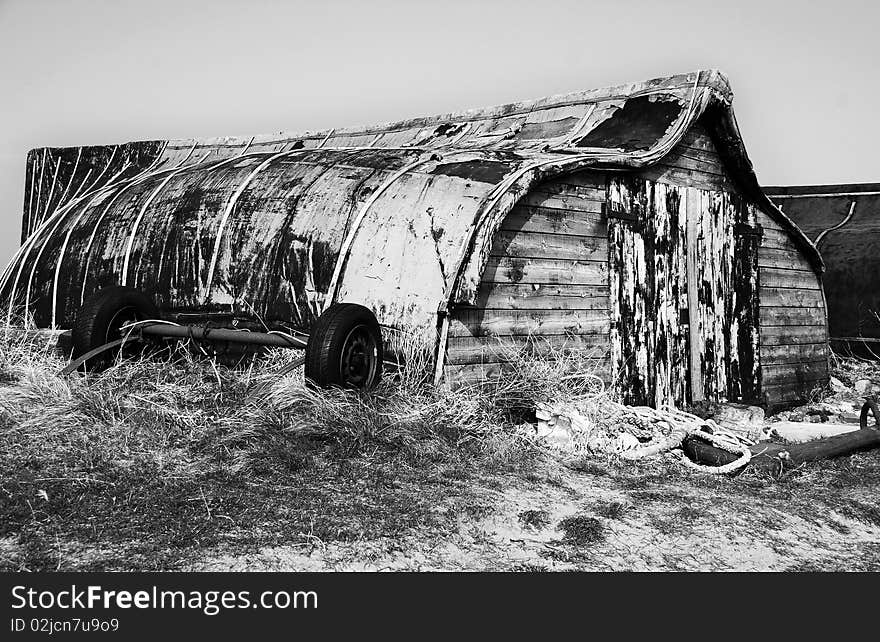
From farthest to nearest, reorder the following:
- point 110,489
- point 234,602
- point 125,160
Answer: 1. point 125,160
2. point 110,489
3. point 234,602

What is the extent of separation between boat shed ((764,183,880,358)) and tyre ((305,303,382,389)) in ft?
35.0

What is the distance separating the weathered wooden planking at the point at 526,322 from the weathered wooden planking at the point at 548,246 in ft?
1.79

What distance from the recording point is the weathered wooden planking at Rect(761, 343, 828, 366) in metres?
11.4

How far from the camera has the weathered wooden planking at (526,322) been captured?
7891mm

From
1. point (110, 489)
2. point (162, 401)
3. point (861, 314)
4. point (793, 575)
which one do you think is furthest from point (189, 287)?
point (861, 314)

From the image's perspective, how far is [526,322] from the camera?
8438 millimetres

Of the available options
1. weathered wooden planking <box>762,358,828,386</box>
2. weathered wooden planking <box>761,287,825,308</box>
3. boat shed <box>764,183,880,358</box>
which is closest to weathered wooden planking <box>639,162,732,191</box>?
weathered wooden planking <box>761,287,825,308</box>

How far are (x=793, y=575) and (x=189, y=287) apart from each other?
6.98 meters

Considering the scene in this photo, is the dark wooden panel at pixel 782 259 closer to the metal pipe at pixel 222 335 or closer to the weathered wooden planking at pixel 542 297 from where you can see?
the weathered wooden planking at pixel 542 297

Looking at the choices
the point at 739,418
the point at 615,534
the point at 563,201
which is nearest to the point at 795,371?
the point at 739,418

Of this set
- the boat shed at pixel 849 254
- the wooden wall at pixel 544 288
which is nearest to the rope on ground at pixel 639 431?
the wooden wall at pixel 544 288

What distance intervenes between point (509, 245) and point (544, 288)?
0.64m

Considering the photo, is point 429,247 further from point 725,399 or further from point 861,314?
point 861,314

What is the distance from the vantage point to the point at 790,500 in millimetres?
6328
